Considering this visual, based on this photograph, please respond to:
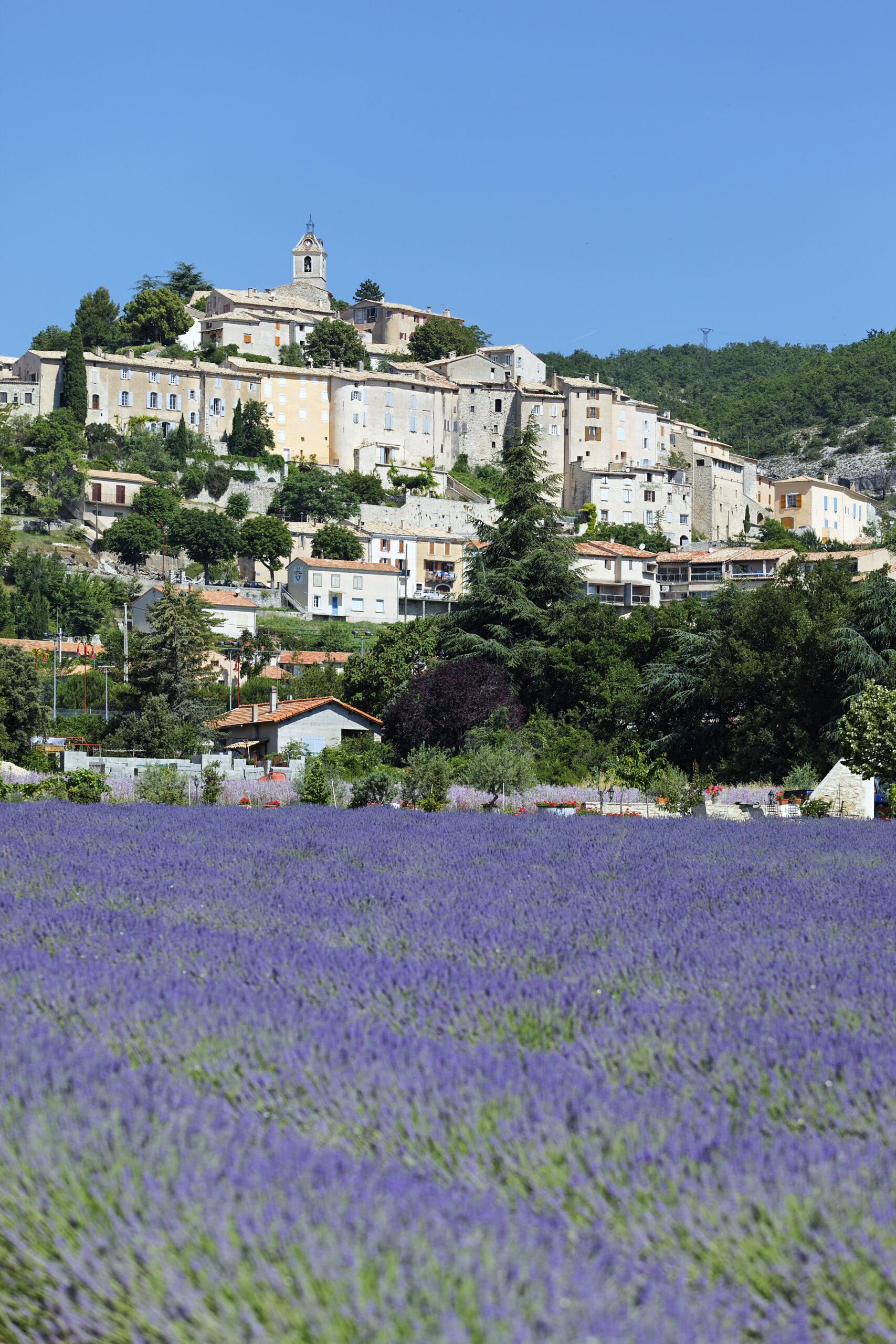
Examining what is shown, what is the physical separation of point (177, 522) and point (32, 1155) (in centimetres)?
9885

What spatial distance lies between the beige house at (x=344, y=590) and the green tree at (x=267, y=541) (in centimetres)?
365

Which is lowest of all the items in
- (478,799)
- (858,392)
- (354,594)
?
(478,799)

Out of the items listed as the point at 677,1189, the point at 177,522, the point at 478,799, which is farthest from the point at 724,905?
the point at 177,522

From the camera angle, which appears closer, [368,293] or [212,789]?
[212,789]

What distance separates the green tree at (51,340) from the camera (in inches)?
4678

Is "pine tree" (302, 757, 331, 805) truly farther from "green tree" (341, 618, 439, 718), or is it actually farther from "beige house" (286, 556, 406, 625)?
"beige house" (286, 556, 406, 625)

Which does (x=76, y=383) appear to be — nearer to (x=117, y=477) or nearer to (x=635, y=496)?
(x=117, y=477)

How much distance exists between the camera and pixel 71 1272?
2.98 m

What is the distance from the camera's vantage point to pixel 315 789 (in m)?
19.5

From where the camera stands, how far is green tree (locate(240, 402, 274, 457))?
115 m

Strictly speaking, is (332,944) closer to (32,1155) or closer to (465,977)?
(465,977)

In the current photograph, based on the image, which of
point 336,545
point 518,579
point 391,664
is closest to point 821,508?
point 336,545

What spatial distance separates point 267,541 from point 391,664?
5424 cm

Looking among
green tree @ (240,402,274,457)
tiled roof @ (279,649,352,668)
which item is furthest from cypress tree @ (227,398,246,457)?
tiled roof @ (279,649,352,668)
